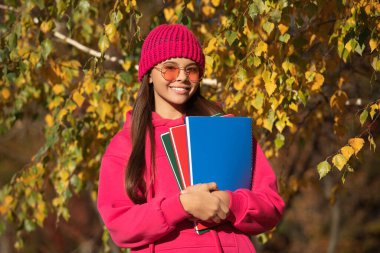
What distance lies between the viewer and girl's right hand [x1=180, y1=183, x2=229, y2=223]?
2.89m

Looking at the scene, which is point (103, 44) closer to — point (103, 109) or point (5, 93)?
point (103, 109)

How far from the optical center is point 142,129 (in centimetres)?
319

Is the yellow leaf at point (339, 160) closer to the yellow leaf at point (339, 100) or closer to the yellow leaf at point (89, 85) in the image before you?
the yellow leaf at point (339, 100)

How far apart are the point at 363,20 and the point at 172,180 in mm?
1217

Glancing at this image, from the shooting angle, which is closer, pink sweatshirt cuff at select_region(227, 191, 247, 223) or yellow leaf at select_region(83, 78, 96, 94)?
pink sweatshirt cuff at select_region(227, 191, 247, 223)

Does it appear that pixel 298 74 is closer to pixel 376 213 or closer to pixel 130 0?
pixel 130 0

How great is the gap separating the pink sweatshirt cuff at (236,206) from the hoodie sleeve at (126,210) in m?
0.17

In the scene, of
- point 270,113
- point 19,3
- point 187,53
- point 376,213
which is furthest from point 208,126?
point 376,213

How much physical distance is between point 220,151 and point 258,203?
23 centimetres

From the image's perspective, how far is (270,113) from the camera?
4.00m

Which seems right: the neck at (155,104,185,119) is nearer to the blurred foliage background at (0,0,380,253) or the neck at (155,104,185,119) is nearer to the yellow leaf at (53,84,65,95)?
the blurred foliage background at (0,0,380,253)

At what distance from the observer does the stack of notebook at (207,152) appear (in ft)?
9.90

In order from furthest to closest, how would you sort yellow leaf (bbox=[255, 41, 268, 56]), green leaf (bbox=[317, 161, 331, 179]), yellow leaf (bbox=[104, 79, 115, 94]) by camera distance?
1. yellow leaf (bbox=[104, 79, 115, 94])
2. yellow leaf (bbox=[255, 41, 268, 56])
3. green leaf (bbox=[317, 161, 331, 179])

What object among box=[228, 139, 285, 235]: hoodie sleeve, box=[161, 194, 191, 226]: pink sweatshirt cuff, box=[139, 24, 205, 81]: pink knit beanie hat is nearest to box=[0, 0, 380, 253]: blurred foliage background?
box=[228, 139, 285, 235]: hoodie sleeve
